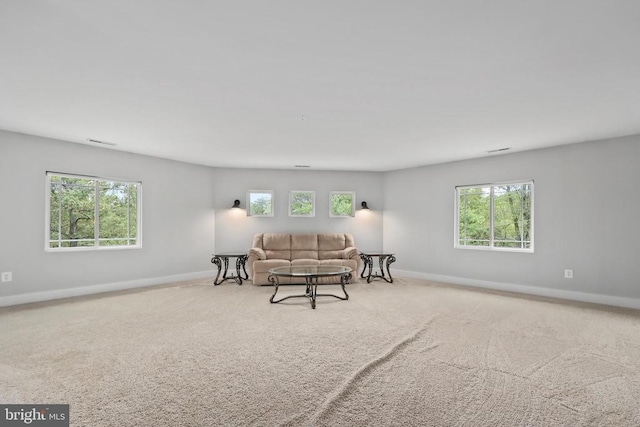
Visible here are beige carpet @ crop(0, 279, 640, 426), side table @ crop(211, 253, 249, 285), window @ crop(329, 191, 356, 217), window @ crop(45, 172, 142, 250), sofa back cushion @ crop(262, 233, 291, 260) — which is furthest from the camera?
window @ crop(329, 191, 356, 217)

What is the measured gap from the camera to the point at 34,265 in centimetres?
489

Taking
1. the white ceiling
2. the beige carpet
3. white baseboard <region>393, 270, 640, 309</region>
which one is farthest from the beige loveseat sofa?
the white ceiling

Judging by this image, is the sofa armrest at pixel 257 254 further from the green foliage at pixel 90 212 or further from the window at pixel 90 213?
the green foliage at pixel 90 212

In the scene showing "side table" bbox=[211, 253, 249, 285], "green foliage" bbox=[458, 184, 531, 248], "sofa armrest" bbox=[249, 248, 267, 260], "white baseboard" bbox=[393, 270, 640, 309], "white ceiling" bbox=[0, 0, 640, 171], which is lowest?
"white baseboard" bbox=[393, 270, 640, 309]

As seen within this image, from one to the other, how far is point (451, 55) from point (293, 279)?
15.9ft

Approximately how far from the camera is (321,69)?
278 cm

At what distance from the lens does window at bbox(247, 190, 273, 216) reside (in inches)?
297

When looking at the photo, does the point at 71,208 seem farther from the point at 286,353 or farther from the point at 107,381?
the point at 286,353

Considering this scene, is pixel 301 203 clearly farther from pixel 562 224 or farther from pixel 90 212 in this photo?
pixel 562 224

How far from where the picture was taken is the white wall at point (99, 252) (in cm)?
472

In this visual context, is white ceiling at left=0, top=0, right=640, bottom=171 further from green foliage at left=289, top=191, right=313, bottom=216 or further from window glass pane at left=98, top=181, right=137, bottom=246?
green foliage at left=289, top=191, right=313, bottom=216

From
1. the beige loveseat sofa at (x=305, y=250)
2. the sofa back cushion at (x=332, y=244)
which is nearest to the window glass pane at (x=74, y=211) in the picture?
the beige loveseat sofa at (x=305, y=250)

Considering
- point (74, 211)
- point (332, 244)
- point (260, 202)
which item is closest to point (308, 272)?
point (332, 244)

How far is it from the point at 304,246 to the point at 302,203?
109cm
